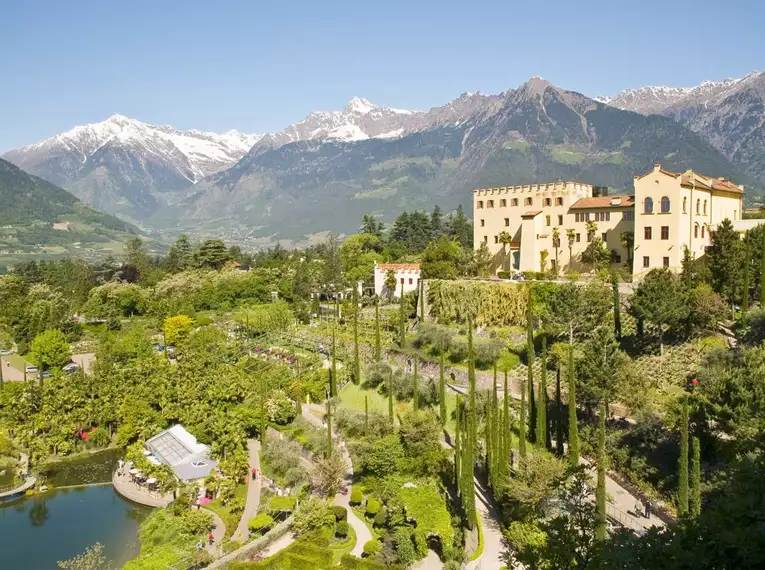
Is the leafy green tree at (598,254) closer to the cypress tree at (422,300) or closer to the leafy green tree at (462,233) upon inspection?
the cypress tree at (422,300)

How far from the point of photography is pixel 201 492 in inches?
1252

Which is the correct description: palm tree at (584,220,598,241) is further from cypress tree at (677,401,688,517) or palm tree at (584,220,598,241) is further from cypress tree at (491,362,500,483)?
cypress tree at (677,401,688,517)

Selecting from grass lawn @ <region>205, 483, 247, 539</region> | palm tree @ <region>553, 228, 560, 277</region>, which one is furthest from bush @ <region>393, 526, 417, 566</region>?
palm tree @ <region>553, 228, 560, 277</region>

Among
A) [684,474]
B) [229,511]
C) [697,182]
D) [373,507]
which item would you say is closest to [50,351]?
[229,511]

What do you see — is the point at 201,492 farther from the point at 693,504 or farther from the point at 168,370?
the point at 693,504

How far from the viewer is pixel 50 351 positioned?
53562 millimetres

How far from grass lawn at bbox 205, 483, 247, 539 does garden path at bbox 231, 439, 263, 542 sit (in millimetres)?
203

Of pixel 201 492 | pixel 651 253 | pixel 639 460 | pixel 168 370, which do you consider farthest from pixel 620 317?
pixel 168 370

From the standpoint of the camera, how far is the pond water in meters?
27.9

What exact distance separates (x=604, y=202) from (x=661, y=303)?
16736 millimetres

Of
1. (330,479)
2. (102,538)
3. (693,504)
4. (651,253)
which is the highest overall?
(651,253)

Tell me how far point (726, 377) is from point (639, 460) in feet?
18.6

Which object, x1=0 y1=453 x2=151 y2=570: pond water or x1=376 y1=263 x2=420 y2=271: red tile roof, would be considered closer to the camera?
x1=0 y1=453 x2=151 y2=570: pond water

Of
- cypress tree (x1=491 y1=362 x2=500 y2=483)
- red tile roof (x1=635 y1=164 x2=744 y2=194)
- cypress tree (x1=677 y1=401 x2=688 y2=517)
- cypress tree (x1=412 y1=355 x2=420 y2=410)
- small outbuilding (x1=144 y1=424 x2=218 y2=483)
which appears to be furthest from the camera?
red tile roof (x1=635 y1=164 x2=744 y2=194)
